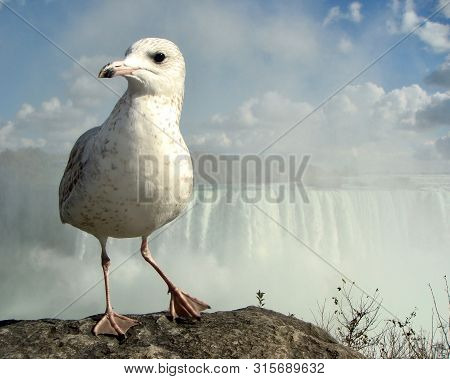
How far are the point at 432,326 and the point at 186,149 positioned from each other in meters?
4.32

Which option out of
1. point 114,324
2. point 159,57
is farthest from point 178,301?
point 159,57

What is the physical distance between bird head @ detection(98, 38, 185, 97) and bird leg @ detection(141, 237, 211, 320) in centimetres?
217

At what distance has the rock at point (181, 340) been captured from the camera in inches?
205

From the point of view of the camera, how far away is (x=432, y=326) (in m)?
7.29

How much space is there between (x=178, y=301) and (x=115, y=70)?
284cm

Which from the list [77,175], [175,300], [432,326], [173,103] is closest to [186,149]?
[173,103]

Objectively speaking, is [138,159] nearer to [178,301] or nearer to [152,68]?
[152,68]

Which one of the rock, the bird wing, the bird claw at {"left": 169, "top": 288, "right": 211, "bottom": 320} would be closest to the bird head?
the bird wing

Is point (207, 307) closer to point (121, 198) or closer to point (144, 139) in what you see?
point (121, 198)

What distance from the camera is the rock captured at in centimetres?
521

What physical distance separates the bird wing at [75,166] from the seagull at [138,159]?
1.4 inches

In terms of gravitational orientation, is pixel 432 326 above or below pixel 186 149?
below

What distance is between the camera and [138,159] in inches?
213

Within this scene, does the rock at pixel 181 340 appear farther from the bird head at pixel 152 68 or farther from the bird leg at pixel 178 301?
the bird head at pixel 152 68
